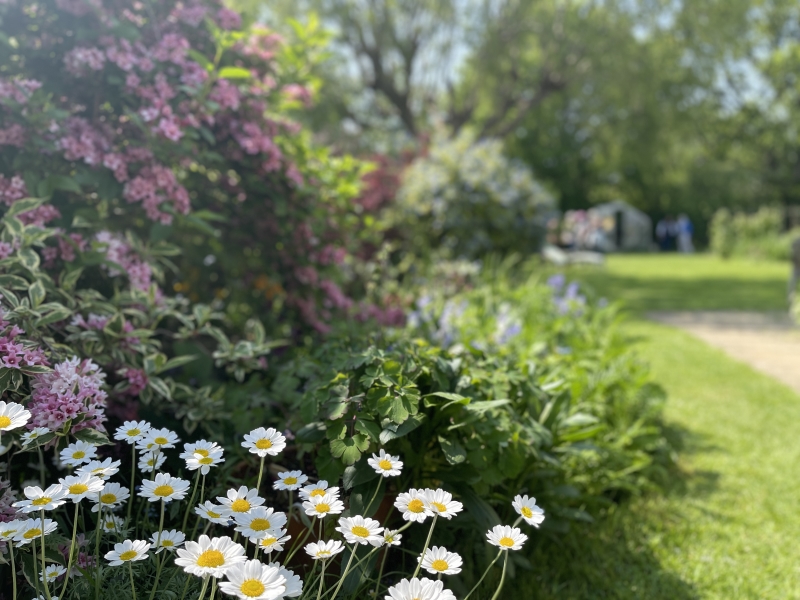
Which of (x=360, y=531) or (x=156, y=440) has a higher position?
(x=156, y=440)

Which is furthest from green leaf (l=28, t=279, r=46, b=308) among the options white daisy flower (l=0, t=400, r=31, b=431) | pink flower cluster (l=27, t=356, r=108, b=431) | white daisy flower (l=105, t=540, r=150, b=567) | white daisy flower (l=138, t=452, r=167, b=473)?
white daisy flower (l=105, t=540, r=150, b=567)

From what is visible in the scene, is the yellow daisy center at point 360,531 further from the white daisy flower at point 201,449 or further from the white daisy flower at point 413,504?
the white daisy flower at point 201,449

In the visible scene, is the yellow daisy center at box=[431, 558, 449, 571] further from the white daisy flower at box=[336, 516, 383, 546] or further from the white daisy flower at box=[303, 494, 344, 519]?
the white daisy flower at box=[303, 494, 344, 519]

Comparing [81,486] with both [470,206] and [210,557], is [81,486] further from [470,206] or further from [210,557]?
[470,206]

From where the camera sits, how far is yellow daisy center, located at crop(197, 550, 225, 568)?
1.21 meters

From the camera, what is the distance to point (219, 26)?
317 centimetres

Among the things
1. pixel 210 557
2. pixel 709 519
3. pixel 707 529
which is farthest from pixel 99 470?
pixel 709 519

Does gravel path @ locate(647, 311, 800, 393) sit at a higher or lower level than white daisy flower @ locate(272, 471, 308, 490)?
lower

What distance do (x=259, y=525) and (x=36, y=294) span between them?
1065 mm

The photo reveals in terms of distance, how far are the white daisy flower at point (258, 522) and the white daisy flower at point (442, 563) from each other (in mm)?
315

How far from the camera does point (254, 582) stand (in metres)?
1.17

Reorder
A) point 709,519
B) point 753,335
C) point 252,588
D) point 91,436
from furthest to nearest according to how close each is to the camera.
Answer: point 753,335 → point 709,519 → point 91,436 → point 252,588

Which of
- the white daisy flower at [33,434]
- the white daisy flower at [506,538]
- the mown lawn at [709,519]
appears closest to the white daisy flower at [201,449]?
the white daisy flower at [33,434]

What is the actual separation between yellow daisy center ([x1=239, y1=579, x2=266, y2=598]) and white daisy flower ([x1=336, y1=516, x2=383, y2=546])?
0.22m
